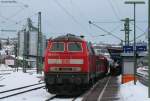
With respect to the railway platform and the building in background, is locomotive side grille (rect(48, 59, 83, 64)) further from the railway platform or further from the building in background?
the building in background

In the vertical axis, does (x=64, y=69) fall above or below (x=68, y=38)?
below

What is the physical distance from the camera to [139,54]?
40562 millimetres

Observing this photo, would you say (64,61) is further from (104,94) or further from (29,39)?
(29,39)

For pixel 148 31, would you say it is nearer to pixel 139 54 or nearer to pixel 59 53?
pixel 59 53

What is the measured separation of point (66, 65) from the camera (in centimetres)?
2602

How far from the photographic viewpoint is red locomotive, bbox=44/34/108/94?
25719mm

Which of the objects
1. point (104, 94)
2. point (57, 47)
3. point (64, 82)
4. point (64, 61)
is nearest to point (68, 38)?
point (57, 47)

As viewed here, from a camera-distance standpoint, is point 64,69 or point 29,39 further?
point 29,39

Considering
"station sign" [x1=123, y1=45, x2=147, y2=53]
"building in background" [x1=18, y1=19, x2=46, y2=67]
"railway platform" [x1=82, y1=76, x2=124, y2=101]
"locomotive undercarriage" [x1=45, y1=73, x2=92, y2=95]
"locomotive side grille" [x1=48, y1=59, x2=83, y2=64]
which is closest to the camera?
"railway platform" [x1=82, y1=76, x2=124, y2=101]

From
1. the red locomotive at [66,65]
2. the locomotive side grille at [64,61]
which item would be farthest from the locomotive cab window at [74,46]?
the locomotive side grille at [64,61]

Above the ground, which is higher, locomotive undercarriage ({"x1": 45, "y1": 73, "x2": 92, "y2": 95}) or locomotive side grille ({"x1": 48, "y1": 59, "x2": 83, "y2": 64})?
locomotive side grille ({"x1": 48, "y1": 59, "x2": 83, "y2": 64})

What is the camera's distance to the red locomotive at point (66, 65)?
84.4 ft

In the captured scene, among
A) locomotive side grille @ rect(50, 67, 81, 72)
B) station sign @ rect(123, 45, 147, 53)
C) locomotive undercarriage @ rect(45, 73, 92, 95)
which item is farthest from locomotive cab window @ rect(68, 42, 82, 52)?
station sign @ rect(123, 45, 147, 53)

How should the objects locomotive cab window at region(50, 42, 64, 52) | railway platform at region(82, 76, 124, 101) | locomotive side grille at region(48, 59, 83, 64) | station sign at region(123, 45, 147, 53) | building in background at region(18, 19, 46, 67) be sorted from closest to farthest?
railway platform at region(82, 76, 124, 101), locomotive side grille at region(48, 59, 83, 64), locomotive cab window at region(50, 42, 64, 52), station sign at region(123, 45, 147, 53), building in background at region(18, 19, 46, 67)
